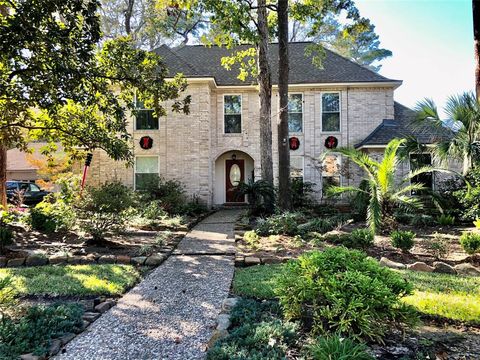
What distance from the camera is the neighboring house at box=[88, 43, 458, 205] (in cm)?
1515

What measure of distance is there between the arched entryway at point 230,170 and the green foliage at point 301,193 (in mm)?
3099

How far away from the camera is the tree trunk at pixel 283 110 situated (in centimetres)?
964

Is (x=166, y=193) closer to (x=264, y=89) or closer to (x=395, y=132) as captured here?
(x=264, y=89)

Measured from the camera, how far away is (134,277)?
5.20 m

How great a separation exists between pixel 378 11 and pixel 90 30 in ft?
38.3

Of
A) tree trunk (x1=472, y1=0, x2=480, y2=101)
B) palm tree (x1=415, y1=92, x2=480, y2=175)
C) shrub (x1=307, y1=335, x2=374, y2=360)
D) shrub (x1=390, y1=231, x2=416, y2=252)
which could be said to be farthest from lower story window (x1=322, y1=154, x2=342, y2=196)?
shrub (x1=307, y1=335, x2=374, y2=360)

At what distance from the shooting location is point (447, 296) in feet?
13.4

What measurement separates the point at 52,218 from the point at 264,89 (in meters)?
7.92

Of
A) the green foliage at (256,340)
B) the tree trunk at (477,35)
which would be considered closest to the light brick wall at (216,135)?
the tree trunk at (477,35)

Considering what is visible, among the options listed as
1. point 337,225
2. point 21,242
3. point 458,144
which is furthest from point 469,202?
point 21,242

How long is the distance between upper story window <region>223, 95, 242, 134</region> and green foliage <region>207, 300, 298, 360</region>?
45.1 feet

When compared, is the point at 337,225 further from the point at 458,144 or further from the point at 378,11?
the point at 378,11

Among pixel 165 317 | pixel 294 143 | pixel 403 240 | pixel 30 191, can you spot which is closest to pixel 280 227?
pixel 403 240

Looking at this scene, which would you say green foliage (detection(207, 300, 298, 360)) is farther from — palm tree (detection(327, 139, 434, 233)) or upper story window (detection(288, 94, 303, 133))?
upper story window (detection(288, 94, 303, 133))
